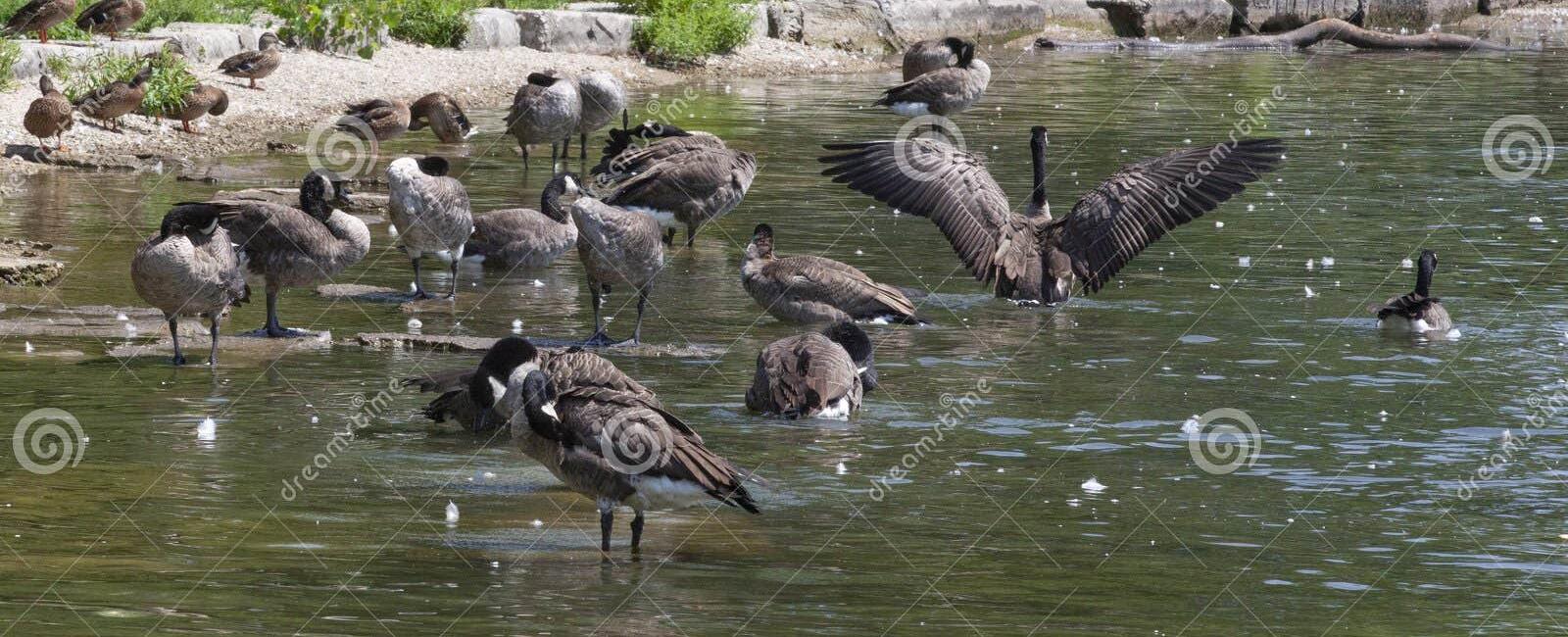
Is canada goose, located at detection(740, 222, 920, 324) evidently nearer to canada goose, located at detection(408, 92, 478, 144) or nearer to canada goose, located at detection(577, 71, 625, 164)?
canada goose, located at detection(577, 71, 625, 164)

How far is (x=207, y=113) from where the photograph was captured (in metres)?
21.7

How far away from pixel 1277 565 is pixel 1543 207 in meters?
11.8

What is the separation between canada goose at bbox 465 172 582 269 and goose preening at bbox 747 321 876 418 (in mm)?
4276

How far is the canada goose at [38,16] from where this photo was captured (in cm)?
2084

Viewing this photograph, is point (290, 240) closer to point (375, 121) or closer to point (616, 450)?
point (616, 450)

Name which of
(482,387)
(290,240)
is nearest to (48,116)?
(290,240)

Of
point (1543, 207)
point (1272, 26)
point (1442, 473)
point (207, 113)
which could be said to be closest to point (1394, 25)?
point (1272, 26)

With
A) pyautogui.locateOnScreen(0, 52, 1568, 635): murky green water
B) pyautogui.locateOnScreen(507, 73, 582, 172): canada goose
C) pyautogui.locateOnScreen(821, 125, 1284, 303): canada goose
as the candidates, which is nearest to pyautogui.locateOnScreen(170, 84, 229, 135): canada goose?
pyautogui.locateOnScreen(0, 52, 1568, 635): murky green water

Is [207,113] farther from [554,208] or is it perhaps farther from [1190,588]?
[1190,588]

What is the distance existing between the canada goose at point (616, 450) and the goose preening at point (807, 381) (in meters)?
2.21

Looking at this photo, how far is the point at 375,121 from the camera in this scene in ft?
65.7

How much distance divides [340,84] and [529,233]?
1063cm

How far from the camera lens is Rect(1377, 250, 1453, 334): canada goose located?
12.7 metres

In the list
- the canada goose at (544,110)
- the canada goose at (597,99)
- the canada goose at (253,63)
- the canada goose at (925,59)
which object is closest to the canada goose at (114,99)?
the canada goose at (253,63)
